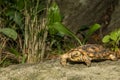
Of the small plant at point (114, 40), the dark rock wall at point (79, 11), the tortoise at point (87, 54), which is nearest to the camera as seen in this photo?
the tortoise at point (87, 54)

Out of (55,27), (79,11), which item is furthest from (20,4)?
(79,11)

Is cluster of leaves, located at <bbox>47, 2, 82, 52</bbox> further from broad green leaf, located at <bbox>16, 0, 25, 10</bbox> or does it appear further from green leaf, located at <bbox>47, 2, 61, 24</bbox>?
broad green leaf, located at <bbox>16, 0, 25, 10</bbox>

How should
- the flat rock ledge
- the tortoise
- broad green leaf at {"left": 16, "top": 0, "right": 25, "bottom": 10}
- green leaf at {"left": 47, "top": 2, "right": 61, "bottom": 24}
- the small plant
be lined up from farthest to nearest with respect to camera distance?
broad green leaf at {"left": 16, "top": 0, "right": 25, "bottom": 10} → green leaf at {"left": 47, "top": 2, "right": 61, "bottom": 24} → the small plant → the tortoise → the flat rock ledge

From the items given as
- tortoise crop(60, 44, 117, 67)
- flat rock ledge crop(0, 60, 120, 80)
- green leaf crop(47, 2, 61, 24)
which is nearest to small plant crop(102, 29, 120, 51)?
tortoise crop(60, 44, 117, 67)

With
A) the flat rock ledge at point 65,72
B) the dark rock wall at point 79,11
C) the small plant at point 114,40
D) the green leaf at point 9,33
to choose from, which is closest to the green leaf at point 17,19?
the green leaf at point 9,33

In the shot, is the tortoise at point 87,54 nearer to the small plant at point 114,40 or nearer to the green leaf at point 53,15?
the small plant at point 114,40

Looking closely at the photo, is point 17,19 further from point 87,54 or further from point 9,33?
point 87,54

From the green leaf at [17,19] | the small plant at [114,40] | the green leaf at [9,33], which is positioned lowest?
the small plant at [114,40]
